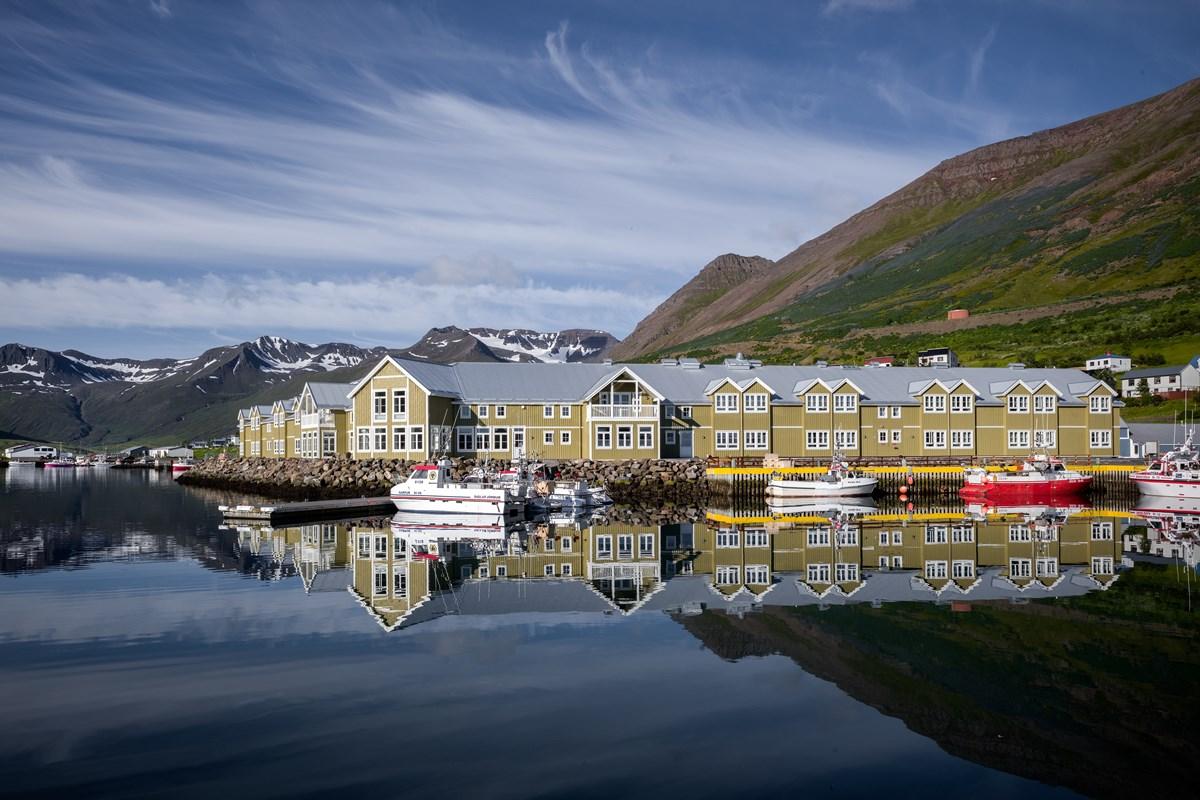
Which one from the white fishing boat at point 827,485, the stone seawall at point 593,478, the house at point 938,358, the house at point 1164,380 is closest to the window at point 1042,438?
the white fishing boat at point 827,485

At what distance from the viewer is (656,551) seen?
36.3 meters

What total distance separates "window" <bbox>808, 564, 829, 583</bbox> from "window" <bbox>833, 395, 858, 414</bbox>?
4052cm

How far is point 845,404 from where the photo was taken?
71.7 m

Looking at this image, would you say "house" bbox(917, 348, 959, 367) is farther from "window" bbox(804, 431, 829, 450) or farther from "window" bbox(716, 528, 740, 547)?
"window" bbox(716, 528, 740, 547)

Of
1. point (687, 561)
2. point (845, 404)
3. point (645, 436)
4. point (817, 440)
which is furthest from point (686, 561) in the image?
point (845, 404)

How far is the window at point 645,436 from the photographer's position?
6912 centimetres

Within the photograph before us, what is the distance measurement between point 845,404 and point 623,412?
55.2ft

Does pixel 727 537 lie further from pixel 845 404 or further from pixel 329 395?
pixel 329 395

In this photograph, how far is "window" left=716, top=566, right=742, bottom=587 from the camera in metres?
29.1

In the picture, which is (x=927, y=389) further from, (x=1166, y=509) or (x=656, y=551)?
(x=656, y=551)

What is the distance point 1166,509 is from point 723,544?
3361cm

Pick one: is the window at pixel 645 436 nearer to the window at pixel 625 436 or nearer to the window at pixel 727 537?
the window at pixel 625 436

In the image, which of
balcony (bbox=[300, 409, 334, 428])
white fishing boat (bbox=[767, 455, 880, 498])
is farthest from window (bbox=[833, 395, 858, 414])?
balcony (bbox=[300, 409, 334, 428])

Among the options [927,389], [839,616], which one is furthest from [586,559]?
[927,389]
